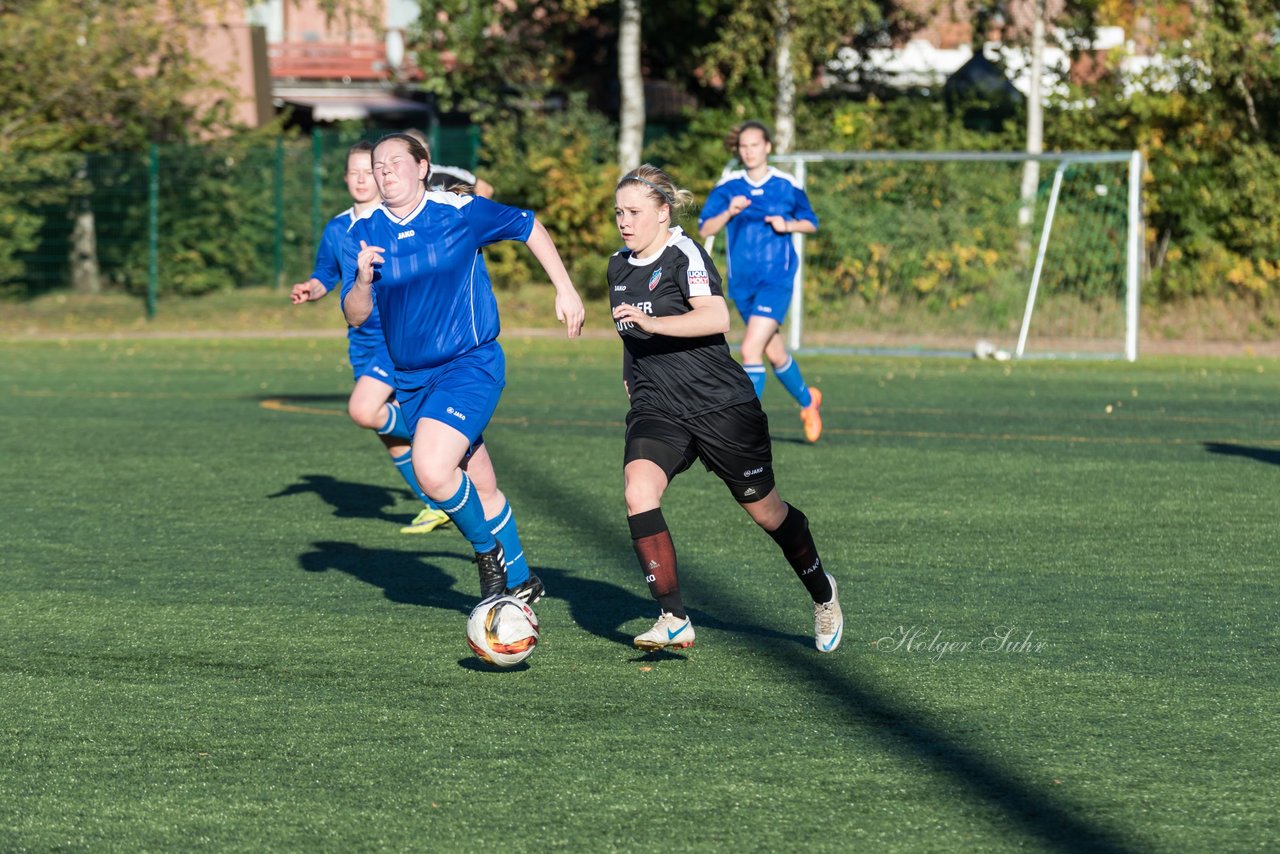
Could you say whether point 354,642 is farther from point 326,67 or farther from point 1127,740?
point 326,67

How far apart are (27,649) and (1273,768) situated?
4.12 meters

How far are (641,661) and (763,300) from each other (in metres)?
6.43

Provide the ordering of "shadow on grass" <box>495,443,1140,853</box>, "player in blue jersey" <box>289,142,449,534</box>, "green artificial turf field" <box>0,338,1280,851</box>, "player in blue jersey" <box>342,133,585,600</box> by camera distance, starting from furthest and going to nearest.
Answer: "player in blue jersey" <box>289,142,449,534</box> → "player in blue jersey" <box>342,133,585,600</box> → "green artificial turf field" <box>0,338,1280,851</box> → "shadow on grass" <box>495,443,1140,853</box>

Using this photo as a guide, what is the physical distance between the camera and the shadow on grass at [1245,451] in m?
11.7

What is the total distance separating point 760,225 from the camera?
1240 centimetres

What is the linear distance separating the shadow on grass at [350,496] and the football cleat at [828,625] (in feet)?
11.9

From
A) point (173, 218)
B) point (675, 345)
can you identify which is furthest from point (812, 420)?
point (173, 218)

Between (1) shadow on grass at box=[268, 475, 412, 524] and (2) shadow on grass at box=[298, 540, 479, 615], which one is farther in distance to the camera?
(1) shadow on grass at box=[268, 475, 412, 524]

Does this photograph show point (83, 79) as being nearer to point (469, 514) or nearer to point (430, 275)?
point (430, 275)

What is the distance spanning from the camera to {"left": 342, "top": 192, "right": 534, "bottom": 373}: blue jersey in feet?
21.6

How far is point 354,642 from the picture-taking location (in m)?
6.44

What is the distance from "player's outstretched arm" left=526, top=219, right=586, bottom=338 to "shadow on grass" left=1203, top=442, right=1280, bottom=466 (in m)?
6.41

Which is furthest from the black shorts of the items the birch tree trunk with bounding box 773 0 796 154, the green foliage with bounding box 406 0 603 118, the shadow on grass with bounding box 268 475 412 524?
the green foliage with bounding box 406 0 603 118

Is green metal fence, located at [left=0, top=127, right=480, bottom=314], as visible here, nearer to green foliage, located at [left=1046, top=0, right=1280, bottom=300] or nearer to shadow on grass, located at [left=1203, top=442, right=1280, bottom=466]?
green foliage, located at [left=1046, top=0, right=1280, bottom=300]
